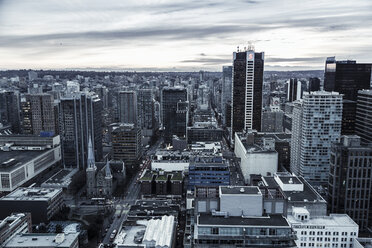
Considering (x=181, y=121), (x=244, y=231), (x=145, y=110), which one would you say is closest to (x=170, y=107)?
(x=181, y=121)

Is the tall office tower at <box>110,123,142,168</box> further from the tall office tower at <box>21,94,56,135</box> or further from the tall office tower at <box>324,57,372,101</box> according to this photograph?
the tall office tower at <box>324,57,372,101</box>

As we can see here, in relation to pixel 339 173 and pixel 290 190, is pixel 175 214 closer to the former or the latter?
pixel 290 190

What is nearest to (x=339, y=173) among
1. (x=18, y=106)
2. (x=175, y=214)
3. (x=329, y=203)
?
(x=329, y=203)

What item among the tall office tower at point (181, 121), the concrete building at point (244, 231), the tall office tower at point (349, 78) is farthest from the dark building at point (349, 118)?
the concrete building at point (244, 231)

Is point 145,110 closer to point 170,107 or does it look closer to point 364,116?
point 170,107

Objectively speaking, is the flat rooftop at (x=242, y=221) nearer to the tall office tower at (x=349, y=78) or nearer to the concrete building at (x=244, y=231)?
the concrete building at (x=244, y=231)

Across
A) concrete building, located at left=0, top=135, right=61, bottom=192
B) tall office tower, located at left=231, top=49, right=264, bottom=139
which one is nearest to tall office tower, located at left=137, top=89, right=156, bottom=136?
tall office tower, located at left=231, top=49, right=264, bottom=139
